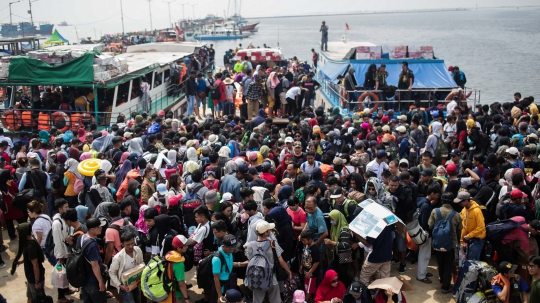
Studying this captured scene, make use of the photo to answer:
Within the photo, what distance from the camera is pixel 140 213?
7.59 m

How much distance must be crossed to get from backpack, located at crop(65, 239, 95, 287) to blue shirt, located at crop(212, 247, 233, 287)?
1.53 meters

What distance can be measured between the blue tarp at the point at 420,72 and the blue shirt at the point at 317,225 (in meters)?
11.8

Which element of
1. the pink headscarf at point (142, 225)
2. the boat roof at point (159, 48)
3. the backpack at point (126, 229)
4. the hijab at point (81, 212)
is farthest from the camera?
the boat roof at point (159, 48)

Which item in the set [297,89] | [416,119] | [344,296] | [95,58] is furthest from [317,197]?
[95,58]

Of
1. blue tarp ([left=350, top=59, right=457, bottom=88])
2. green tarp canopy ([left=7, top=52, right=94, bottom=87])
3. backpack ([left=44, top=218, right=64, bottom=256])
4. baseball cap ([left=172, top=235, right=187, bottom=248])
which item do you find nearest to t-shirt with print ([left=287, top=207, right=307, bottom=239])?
baseball cap ([left=172, top=235, right=187, bottom=248])

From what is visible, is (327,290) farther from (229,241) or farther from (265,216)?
(229,241)

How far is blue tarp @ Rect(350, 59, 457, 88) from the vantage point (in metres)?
18.1

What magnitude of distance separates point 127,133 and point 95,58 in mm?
4653

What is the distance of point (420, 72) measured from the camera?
18.6 metres

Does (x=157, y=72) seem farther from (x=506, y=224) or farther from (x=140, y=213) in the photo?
(x=506, y=224)

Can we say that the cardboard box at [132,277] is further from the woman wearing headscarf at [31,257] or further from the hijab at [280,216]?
the hijab at [280,216]

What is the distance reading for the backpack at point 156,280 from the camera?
6.45 meters

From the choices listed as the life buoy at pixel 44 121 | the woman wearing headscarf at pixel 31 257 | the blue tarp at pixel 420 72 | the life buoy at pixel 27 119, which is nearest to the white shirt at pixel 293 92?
the blue tarp at pixel 420 72

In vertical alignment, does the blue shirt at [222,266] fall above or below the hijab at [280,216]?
below
